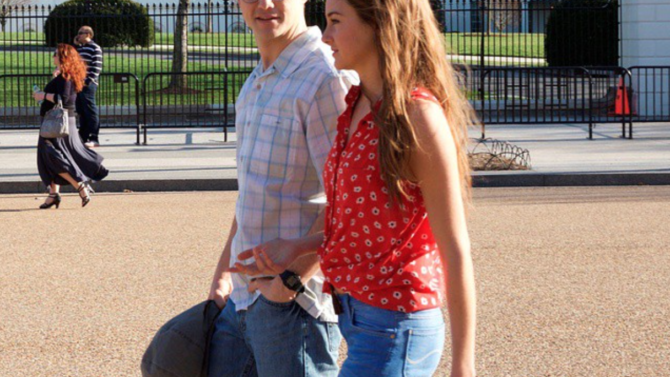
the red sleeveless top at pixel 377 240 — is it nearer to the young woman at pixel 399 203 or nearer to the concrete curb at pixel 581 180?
the young woman at pixel 399 203

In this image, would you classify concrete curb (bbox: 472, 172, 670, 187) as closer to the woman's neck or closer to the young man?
the young man

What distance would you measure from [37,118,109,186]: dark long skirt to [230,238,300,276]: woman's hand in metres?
8.80

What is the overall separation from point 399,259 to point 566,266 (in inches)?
210

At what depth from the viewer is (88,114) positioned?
17.3 meters

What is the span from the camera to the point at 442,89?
277cm

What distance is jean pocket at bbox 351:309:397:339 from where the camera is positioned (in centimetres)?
269

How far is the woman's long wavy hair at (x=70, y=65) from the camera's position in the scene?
40.6 ft

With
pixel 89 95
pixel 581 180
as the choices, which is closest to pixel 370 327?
pixel 581 180

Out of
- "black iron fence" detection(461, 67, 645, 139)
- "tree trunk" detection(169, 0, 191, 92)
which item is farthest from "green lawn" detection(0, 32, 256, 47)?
"black iron fence" detection(461, 67, 645, 139)

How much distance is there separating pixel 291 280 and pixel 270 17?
0.74 metres

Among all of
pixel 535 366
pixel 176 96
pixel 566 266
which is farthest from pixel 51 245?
pixel 176 96

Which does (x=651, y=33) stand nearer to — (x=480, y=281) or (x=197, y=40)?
(x=480, y=281)

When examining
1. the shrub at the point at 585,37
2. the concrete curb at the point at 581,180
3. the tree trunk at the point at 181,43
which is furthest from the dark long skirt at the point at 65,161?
the shrub at the point at 585,37

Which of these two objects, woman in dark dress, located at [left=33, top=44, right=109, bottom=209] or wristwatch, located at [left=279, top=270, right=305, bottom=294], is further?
woman in dark dress, located at [left=33, top=44, right=109, bottom=209]
